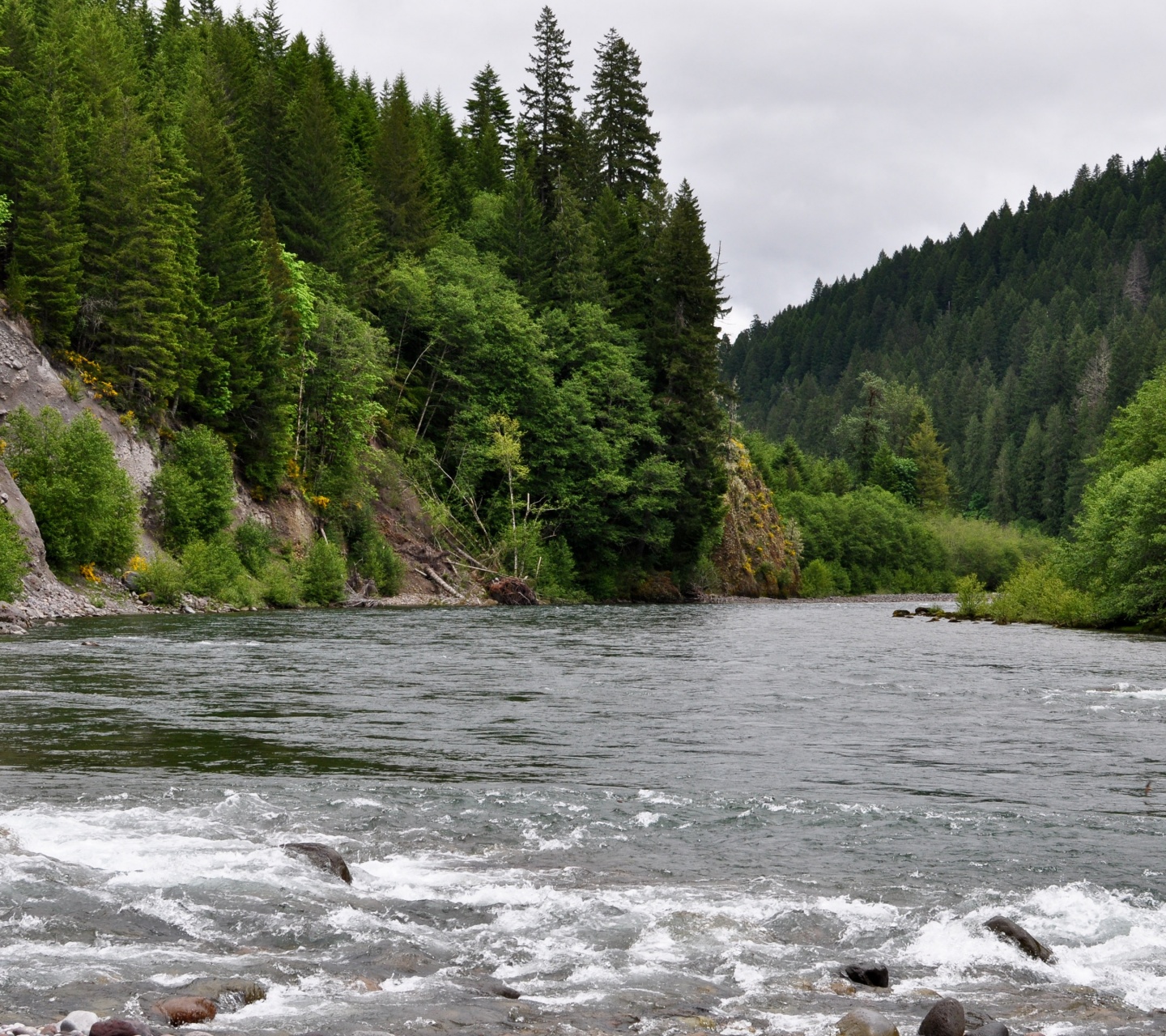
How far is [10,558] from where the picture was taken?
34188mm

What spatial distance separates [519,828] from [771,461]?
4361 inches

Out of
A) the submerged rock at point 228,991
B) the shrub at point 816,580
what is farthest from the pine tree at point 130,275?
the shrub at point 816,580

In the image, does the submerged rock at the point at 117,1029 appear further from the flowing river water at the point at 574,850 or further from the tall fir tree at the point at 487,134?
the tall fir tree at the point at 487,134

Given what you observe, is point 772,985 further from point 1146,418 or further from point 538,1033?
point 1146,418

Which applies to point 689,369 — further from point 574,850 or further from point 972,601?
point 574,850

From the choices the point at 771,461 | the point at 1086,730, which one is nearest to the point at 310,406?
the point at 1086,730

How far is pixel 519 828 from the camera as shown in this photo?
12.6 meters

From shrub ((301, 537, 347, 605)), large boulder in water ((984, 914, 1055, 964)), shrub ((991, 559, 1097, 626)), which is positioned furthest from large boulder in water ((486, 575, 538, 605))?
large boulder in water ((984, 914, 1055, 964))

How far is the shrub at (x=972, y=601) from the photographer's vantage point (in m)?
58.2

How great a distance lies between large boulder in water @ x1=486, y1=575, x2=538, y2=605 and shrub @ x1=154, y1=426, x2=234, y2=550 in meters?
15.6

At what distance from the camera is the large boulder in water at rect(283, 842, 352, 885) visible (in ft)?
35.0

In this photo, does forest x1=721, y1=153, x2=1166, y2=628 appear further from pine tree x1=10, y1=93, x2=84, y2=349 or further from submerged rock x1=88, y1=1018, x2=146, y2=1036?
submerged rock x1=88, y1=1018, x2=146, y2=1036

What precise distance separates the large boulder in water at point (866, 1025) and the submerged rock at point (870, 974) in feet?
2.97

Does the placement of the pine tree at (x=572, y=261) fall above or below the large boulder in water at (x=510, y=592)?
above
